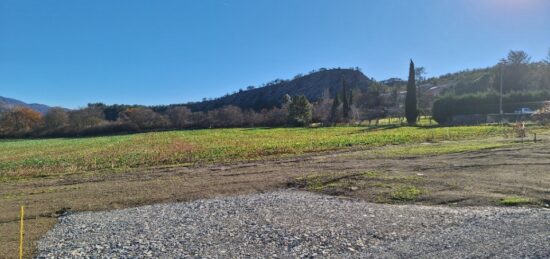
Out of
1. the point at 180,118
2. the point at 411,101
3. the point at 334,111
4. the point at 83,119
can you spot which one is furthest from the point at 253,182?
the point at 83,119

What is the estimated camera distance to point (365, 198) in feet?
46.5

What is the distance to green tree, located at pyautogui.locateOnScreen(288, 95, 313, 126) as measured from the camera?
9181 centimetres

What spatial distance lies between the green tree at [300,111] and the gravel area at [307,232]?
78.4 meters

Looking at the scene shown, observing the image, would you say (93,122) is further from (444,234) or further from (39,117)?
(444,234)

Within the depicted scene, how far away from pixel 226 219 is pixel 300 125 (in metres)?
80.3

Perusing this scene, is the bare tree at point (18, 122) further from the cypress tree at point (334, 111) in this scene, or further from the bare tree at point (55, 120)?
the cypress tree at point (334, 111)

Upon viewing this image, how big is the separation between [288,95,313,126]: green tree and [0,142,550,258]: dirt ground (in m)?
66.8

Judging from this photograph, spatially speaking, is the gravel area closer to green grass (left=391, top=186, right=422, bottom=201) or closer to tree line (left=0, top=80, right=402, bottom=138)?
green grass (left=391, top=186, right=422, bottom=201)

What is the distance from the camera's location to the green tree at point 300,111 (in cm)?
9181

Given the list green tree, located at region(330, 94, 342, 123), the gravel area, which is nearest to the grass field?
the gravel area

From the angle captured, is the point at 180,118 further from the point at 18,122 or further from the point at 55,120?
the point at 18,122

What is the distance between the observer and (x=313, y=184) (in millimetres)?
17359

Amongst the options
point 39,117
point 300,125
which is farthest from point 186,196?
point 39,117

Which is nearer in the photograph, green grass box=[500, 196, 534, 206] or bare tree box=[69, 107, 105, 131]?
green grass box=[500, 196, 534, 206]
